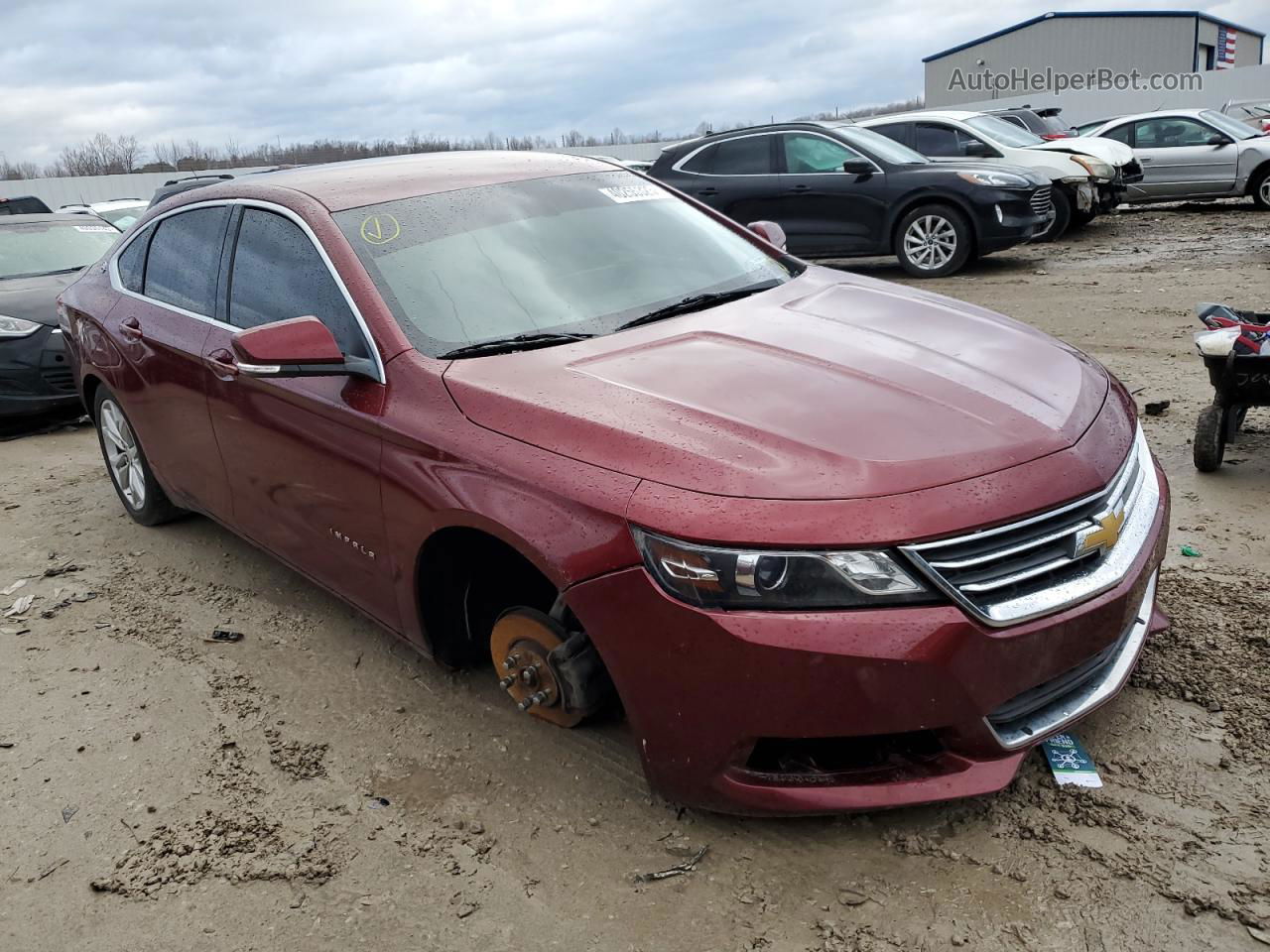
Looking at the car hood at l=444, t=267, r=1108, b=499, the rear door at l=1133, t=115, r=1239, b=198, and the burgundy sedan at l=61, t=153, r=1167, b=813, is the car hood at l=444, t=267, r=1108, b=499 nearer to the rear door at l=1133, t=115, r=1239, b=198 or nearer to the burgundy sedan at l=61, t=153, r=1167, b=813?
the burgundy sedan at l=61, t=153, r=1167, b=813

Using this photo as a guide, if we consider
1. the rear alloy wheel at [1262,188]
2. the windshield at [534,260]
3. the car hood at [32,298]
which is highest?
the windshield at [534,260]

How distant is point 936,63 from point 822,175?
164 ft

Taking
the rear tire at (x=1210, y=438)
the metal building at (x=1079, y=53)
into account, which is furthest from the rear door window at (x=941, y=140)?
the metal building at (x=1079, y=53)

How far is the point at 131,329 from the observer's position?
4.41 meters

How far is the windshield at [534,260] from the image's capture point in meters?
3.12

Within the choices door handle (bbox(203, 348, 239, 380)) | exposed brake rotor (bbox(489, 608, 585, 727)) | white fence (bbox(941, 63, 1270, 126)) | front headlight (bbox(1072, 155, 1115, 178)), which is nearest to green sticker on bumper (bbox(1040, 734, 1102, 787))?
exposed brake rotor (bbox(489, 608, 585, 727))

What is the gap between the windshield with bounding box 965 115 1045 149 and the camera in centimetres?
1284

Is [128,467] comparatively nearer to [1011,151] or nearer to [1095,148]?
[1011,151]

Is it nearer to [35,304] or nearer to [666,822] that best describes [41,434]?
[35,304]

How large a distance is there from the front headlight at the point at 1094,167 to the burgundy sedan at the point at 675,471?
1055cm

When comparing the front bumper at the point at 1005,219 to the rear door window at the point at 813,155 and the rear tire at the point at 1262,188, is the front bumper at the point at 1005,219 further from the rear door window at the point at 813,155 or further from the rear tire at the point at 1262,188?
the rear tire at the point at 1262,188

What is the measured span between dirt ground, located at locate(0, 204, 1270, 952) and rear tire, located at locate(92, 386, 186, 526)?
0.83 meters

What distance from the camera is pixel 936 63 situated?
55.3 meters

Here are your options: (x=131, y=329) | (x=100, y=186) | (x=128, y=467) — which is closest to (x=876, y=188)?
(x=128, y=467)
